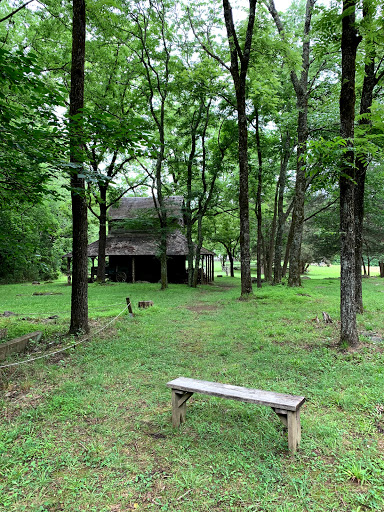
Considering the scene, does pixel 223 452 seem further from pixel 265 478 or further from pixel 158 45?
pixel 158 45

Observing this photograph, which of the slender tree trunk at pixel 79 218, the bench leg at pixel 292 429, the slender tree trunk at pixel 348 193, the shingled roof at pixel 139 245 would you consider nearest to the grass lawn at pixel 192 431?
the bench leg at pixel 292 429

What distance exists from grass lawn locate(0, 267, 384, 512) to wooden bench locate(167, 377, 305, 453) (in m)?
0.16

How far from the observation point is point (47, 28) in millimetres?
11570

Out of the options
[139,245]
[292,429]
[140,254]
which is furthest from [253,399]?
[139,245]

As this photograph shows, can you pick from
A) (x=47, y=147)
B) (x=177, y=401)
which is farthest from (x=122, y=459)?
(x=47, y=147)

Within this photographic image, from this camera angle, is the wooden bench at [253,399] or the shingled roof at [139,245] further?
the shingled roof at [139,245]

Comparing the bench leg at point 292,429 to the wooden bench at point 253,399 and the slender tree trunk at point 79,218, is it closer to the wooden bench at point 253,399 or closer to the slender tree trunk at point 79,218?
the wooden bench at point 253,399

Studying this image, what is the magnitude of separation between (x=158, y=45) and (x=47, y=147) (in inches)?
592

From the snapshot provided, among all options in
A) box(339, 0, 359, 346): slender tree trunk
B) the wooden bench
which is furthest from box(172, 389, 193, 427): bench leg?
box(339, 0, 359, 346): slender tree trunk

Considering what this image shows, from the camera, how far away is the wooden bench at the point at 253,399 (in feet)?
9.26

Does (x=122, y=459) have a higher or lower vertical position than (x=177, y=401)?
lower

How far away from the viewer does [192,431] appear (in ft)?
10.7

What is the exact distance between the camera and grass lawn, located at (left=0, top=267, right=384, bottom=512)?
2373mm

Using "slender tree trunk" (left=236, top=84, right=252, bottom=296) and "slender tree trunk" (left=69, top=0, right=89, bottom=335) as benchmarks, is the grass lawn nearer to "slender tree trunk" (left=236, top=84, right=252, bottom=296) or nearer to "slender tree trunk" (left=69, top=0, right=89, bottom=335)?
"slender tree trunk" (left=69, top=0, right=89, bottom=335)
